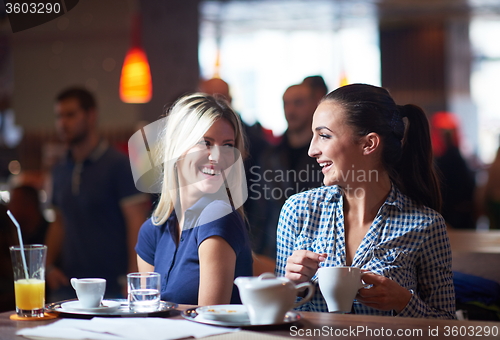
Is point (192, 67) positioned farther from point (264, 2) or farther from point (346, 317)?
point (346, 317)

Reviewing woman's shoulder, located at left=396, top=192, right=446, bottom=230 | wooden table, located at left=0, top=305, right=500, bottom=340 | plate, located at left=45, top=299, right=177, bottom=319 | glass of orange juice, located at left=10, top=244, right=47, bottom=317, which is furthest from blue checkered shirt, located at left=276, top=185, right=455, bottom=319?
glass of orange juice, located at left=10, top=244, right=47, bottom=317

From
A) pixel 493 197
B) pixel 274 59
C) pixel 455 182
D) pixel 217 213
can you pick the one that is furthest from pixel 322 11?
pixel 217 213

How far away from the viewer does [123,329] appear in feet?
3.51

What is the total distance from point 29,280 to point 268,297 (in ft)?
1.79

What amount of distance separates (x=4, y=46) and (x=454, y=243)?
6.92 m

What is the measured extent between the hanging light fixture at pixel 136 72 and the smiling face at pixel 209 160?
8.57 feet

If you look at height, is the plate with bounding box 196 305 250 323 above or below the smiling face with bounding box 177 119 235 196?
below

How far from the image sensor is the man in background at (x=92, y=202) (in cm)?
297

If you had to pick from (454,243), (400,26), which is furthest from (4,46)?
(454,243)

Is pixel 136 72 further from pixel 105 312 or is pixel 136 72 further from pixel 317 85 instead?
pixel 105 312

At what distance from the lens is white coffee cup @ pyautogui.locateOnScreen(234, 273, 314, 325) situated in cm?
108

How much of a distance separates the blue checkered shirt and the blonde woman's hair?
262mm

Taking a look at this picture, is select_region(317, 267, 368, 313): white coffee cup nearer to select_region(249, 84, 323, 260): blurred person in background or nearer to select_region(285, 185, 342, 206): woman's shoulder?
select_region(285, 185, 342, 206): woman's shoulder

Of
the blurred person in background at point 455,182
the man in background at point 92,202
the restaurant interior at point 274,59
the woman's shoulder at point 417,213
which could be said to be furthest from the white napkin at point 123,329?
the restaurant interior at point 274,59
